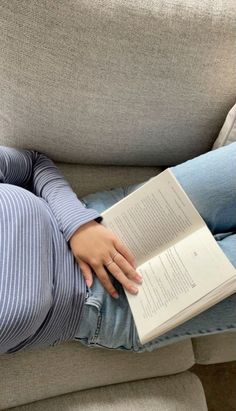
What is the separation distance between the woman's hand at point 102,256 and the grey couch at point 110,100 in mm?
204

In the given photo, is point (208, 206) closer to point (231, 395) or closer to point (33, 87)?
point (33, 87)

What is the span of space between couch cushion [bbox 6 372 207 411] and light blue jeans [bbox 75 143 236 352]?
0.13 metres

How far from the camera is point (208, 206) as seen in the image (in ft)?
2.68

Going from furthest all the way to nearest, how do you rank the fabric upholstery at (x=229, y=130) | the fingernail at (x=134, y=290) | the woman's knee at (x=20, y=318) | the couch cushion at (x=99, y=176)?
1. the couch cushion at (x=99, y=176)
2. the fabric upholstery at (x=229, y=130)
3. the fingernail at (x=134, y=290)
4. the woman's knee at (x=20, y=318)

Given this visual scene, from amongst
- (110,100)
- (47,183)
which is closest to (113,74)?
(110,100)

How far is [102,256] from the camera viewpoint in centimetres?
80

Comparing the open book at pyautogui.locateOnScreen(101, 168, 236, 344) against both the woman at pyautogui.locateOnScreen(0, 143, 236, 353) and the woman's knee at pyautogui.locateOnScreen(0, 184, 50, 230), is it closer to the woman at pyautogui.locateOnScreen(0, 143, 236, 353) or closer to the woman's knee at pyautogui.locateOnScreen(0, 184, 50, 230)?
the woman at pyautogui.locateOnScreen(0, 143, 236, 353)

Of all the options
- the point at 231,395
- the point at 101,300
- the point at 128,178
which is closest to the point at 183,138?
the point at 128,178

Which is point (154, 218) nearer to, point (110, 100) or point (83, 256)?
point (83, 256)

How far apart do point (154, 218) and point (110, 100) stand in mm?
277

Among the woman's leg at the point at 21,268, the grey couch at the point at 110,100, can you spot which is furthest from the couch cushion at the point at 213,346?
the woman's leg at the point at 21,268

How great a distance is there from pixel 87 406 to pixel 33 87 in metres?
0.69

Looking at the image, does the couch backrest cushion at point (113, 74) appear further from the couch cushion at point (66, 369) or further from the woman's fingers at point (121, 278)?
the couch cushion at point (66, 369)

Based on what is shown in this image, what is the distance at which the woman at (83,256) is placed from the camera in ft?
2.39
